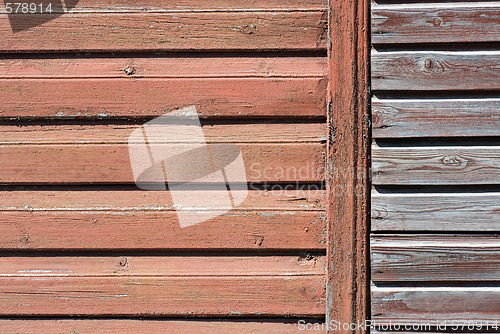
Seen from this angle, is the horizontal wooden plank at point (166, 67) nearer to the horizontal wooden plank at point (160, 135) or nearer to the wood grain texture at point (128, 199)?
the horizontal wooden plank at point (160, 135)

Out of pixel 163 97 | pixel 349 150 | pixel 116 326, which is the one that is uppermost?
pixel 163 97

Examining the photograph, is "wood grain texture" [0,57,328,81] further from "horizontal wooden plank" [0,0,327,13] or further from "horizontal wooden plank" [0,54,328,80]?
"horizontal wooden plank" [0,0,327,13]

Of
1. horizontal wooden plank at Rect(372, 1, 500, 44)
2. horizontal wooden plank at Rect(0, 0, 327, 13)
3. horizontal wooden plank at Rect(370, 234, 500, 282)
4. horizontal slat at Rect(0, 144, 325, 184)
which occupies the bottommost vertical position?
horizontal wooden plank at Rect(370, 234, 500, 282)

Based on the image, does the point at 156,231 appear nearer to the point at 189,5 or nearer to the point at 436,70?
the point at 189,5

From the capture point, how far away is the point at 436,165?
1.16 metres

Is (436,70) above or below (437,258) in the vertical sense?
above

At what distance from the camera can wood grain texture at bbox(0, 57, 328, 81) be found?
3.97ft

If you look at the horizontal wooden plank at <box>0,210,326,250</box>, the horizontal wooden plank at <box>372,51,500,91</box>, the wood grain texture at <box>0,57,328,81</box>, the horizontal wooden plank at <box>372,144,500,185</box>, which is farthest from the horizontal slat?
the horizontal wooden plank at <box>372,51,500,91</box>

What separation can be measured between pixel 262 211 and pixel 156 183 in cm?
38

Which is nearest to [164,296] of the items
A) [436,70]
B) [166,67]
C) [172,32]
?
[166,67]

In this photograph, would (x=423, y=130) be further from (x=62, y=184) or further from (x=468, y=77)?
(x=62, y=184)

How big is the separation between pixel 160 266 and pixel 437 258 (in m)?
0.95

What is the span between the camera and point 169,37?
1.21 meters

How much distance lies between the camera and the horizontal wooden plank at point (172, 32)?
1.20 metres
